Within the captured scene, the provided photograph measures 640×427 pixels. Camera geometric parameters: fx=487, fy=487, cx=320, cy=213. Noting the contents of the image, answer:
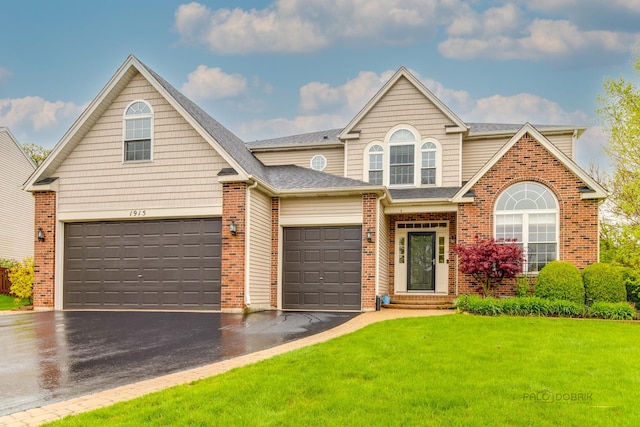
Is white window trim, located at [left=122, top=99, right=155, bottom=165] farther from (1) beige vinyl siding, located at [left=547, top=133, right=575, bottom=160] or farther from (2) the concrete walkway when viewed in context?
(1) beige vinyl siding, located at [left=547, top=133, right=575, bottom=160]

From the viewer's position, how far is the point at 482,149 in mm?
18422

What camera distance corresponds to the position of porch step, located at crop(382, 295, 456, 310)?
A: 49.5ft

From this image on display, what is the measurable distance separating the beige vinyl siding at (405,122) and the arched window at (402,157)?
1.05ft

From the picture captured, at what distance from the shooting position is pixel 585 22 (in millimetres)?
19297

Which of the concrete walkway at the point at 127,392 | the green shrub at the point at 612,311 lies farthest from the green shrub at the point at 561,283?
the concrete walkway at the point at 127,392

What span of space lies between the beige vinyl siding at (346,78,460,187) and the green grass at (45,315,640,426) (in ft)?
33.8

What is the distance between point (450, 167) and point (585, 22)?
846cm

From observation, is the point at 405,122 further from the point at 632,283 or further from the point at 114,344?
the point at 114,344

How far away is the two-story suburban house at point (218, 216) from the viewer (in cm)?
1405

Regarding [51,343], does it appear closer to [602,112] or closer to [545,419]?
[545,419]

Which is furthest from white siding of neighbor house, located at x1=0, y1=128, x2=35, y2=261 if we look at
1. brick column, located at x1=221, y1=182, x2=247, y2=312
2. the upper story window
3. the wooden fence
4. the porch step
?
the porch step

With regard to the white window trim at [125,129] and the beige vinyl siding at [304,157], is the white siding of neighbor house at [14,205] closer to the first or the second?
the white window trim at [125,129]

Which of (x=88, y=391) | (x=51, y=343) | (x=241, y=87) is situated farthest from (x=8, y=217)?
(x=88, y=391)

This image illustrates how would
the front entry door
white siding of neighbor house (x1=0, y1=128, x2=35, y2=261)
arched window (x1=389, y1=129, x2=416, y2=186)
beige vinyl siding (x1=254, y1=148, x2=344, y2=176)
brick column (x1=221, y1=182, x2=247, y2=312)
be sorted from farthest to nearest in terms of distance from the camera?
1. white siding of neighbor house (x1=0, y1=128, x2=35, y2=261)
2. beige vinyl siding (x1=254, y1=148, x2=344, y2=176)
3. arched window (x1=389, y1=129, x2=416, y2=186)
4. the front entry door
5. brick column (x1=221, y1=182, x2=247, y2=312)
